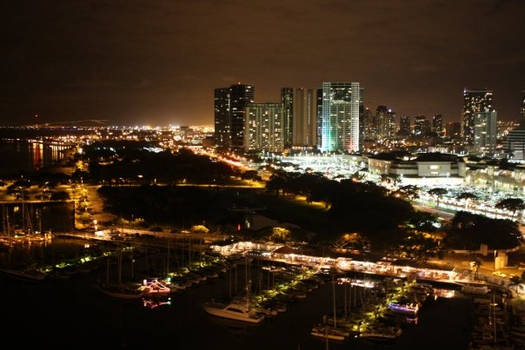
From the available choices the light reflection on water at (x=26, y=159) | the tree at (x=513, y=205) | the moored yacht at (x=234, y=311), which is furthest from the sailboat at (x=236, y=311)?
the light reflection on water at (x=26, y=159)

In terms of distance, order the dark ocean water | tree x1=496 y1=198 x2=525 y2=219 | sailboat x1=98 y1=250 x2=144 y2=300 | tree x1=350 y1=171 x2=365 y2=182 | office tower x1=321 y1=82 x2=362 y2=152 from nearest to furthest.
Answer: sailboat x1=98 y1=250 x2=144 y2=300, tree x1=496 y1=198 x2=525 y2=219, tree x1=350 y1=171 x2=365 y2=182, the dark ocean water, office tower x1=321 y1=82 x2=362 y2=152

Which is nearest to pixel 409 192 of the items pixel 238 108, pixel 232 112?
pixel 238 108

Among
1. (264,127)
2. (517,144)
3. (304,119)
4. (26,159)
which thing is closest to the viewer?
(517,144)

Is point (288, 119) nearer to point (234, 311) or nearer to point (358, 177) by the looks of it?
point (358, 177)

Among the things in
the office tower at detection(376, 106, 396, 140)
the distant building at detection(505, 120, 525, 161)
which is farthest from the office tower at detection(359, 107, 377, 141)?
the distant building at detection(505, 120, 525, 161)

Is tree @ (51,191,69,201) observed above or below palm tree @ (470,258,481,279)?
above

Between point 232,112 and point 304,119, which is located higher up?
point 232,112

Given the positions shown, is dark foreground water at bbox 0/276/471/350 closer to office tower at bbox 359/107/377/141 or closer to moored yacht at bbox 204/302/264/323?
moored yacht at bbox 204/302/264/323
